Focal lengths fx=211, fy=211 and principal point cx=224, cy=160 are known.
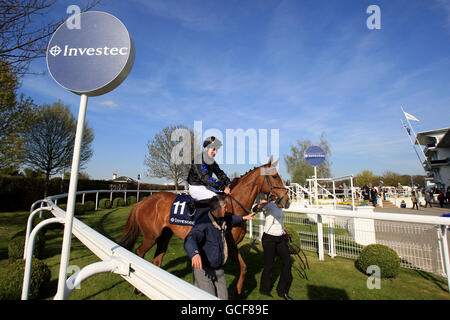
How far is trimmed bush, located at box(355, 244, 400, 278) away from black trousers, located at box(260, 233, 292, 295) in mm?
1845

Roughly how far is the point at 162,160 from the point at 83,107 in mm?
26030

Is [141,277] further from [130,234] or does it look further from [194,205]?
[130,234]

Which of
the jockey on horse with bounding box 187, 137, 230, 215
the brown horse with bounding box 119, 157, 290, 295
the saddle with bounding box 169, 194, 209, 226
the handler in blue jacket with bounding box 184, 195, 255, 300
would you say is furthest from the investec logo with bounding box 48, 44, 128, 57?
the brown horse with bounding box 119, 157, 290, 295

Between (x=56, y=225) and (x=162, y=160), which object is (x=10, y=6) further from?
(x=162, y=160)

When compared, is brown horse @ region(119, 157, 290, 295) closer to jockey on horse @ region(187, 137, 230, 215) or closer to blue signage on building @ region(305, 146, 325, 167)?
jockey on horse @ region(187, 137, 230, 215)

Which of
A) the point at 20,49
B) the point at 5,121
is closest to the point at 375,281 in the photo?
the point at 20,49

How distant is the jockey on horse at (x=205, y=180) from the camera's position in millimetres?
3622

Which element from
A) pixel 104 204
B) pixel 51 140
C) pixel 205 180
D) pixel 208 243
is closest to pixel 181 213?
pixel 205 180

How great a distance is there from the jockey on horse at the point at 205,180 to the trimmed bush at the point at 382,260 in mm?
3386

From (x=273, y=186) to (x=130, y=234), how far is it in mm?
3111

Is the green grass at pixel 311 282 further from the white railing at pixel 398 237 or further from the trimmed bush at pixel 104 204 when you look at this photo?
the trimmed bush at pixel 104 204

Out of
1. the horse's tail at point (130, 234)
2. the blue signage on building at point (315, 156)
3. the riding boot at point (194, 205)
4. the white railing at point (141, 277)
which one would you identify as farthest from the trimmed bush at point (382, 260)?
the blue signage on building at point (315, 156)

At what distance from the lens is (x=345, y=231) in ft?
19.7

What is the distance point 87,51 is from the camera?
158cm
